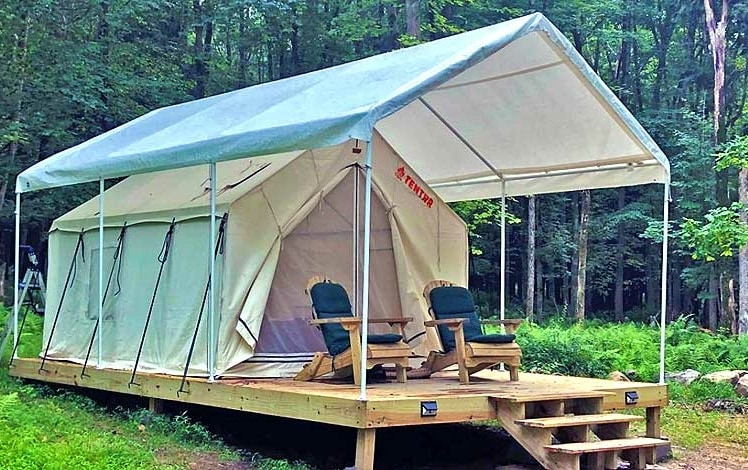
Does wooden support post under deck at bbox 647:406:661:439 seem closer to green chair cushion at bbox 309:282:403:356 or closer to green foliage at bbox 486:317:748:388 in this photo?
green chair cushion at bbox 309:282:403:356

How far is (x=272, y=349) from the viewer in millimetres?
7109

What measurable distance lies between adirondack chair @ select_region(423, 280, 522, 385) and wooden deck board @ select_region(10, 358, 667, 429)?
0.16 metres

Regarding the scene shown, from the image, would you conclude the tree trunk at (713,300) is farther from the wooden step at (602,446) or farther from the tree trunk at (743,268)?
the wooden step at (602,446)

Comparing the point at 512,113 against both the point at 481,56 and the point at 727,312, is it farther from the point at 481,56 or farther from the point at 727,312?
the point at 727,312

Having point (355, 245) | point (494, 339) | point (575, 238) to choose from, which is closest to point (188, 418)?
point (355, 245)

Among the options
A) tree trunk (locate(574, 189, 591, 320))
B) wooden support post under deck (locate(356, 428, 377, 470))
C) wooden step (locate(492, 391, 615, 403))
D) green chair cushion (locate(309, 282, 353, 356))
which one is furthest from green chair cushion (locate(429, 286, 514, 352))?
tree trunk (locate(574, 189, 591, 320))

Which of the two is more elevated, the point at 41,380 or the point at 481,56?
the point at 481,56

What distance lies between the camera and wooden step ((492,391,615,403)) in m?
5.51

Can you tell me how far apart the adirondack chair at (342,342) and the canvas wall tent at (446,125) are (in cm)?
35

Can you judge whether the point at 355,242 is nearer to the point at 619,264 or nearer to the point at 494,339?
the point at 494,339

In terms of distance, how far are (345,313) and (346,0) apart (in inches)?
632

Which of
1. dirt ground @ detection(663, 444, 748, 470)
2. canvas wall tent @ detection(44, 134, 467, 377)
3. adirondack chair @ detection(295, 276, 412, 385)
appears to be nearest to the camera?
adirondack chair @ detection(295, 276, 412, 385)

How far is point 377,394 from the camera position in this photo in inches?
216

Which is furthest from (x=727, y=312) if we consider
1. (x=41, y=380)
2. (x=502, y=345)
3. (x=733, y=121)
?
(x=41, y=380)
